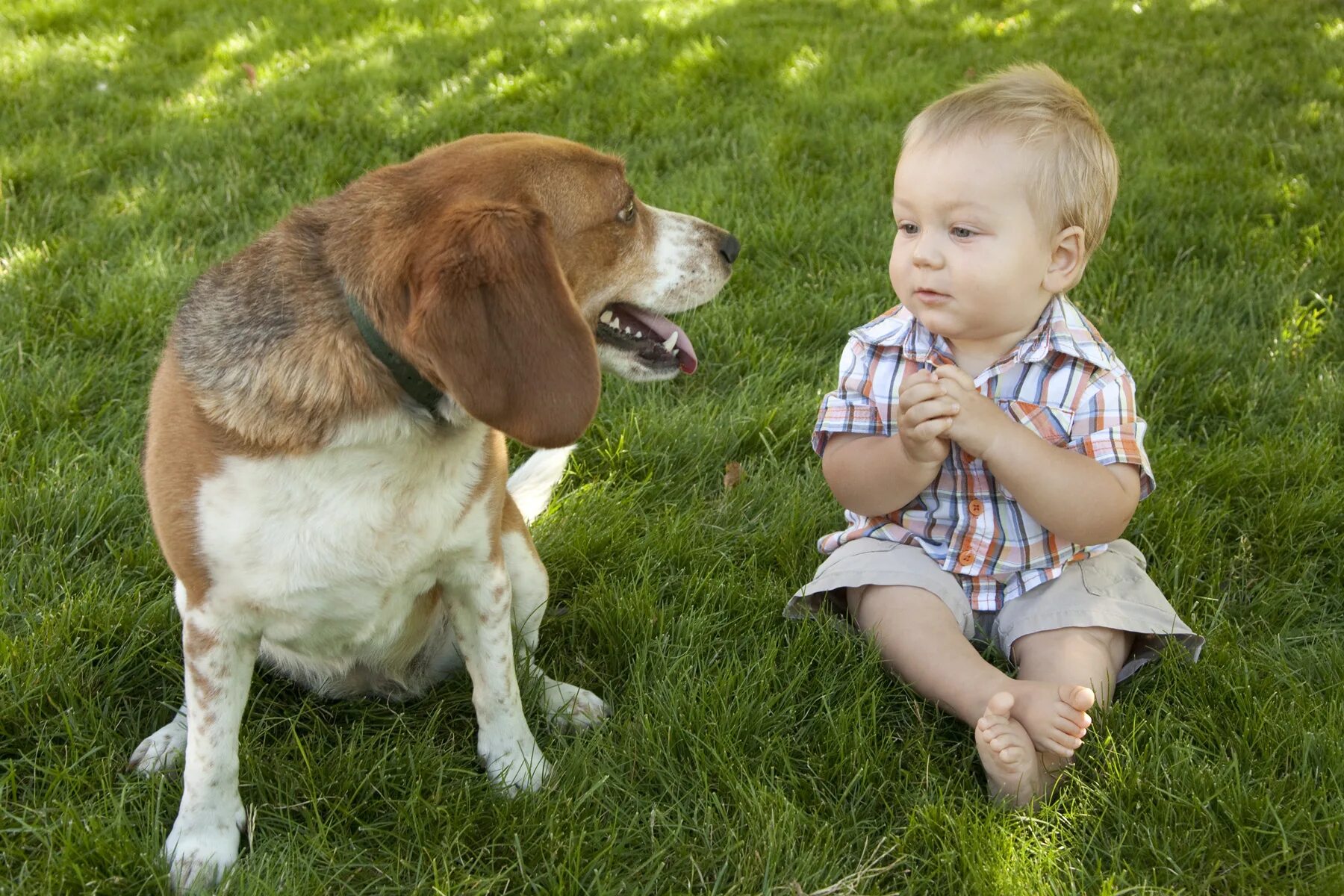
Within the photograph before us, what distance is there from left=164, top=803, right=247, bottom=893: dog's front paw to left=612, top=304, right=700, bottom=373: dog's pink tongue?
1382mm

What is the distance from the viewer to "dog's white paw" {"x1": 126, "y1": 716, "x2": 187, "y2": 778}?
97.1 inches

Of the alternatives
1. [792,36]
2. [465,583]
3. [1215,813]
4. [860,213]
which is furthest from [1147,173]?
[465,583]

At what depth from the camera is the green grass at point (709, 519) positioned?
2232mm

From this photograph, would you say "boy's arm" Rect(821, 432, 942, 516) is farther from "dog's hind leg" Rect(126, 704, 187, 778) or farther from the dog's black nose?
"dog's hind leg" Rect(126, 704, 187, 778)

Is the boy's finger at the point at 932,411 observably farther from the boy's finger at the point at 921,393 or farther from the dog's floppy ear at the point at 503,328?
the dog's floppy ear at the point at 503,328

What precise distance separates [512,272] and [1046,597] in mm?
1575

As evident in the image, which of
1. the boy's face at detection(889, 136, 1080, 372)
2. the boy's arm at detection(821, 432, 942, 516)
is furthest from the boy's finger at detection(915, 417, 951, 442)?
the boy's face at detection(889, 136, 1080, 372)

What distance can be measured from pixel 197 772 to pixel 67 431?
169 centimetres

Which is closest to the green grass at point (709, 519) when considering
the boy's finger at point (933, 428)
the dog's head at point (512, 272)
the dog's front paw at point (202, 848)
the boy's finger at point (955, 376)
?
the dog's front paw at point (202, 848)

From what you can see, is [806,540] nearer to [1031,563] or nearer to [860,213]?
[1031,563]

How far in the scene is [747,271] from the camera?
15.2 feet

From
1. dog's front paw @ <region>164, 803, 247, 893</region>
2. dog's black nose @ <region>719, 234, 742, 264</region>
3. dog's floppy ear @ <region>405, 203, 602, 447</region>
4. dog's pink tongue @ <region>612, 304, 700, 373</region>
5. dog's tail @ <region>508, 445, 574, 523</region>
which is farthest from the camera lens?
dog's tail @ <region>508, 445, 574, 523</region>

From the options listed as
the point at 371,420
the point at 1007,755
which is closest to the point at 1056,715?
the point at 1007,755

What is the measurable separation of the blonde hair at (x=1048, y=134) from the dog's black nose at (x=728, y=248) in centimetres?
56
